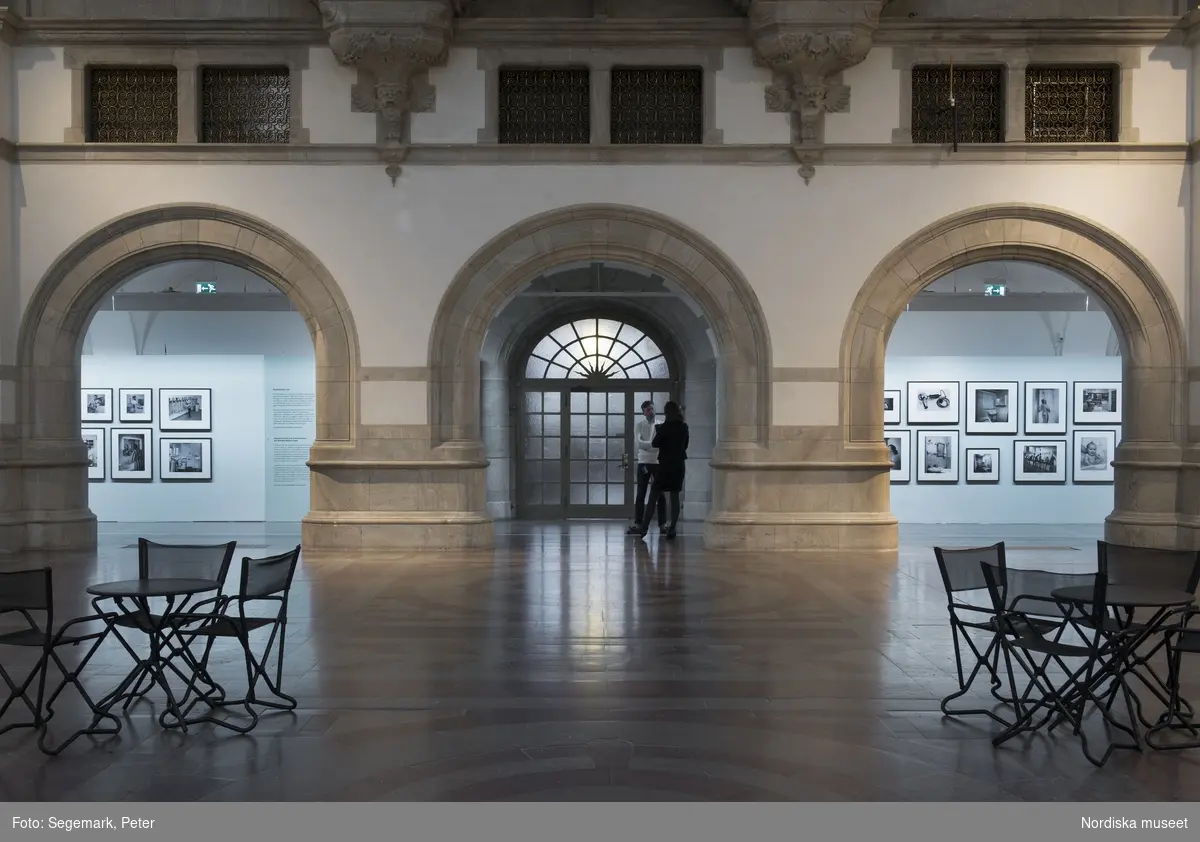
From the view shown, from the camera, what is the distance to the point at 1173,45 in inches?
491

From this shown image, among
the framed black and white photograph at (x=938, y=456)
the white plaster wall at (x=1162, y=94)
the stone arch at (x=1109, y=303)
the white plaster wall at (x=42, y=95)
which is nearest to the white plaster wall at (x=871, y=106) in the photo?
the stone arch at (x=1109, y=303)

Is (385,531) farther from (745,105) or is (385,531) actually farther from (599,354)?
(745,105)

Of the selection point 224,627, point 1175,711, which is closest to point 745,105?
point 1175,711

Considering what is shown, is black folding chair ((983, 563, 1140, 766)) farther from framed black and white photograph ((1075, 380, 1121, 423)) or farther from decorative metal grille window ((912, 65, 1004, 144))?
framed black and white photograph ((1075, 380, 1121, 423))

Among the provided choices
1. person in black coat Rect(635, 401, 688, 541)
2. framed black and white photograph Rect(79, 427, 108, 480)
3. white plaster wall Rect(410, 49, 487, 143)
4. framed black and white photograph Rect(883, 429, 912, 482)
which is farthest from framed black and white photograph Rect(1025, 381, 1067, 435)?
framed black and white photograph Rect(79, 427, 108, 480)

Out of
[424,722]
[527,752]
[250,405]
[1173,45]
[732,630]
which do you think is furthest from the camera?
[250,405]

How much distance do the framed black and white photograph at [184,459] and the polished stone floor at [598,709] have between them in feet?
15.4

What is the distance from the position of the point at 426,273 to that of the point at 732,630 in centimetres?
622

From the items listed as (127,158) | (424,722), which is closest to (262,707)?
(424,722)

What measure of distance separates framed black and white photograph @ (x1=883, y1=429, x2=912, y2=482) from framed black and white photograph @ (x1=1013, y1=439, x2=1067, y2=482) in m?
1.47

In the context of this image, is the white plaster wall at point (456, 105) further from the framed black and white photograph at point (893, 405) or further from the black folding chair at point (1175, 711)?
the black folding chair at point (1175, 711)

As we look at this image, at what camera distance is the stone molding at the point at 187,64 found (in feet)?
41.0

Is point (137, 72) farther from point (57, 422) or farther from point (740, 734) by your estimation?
point (740, 734)

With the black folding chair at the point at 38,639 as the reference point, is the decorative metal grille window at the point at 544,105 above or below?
above
